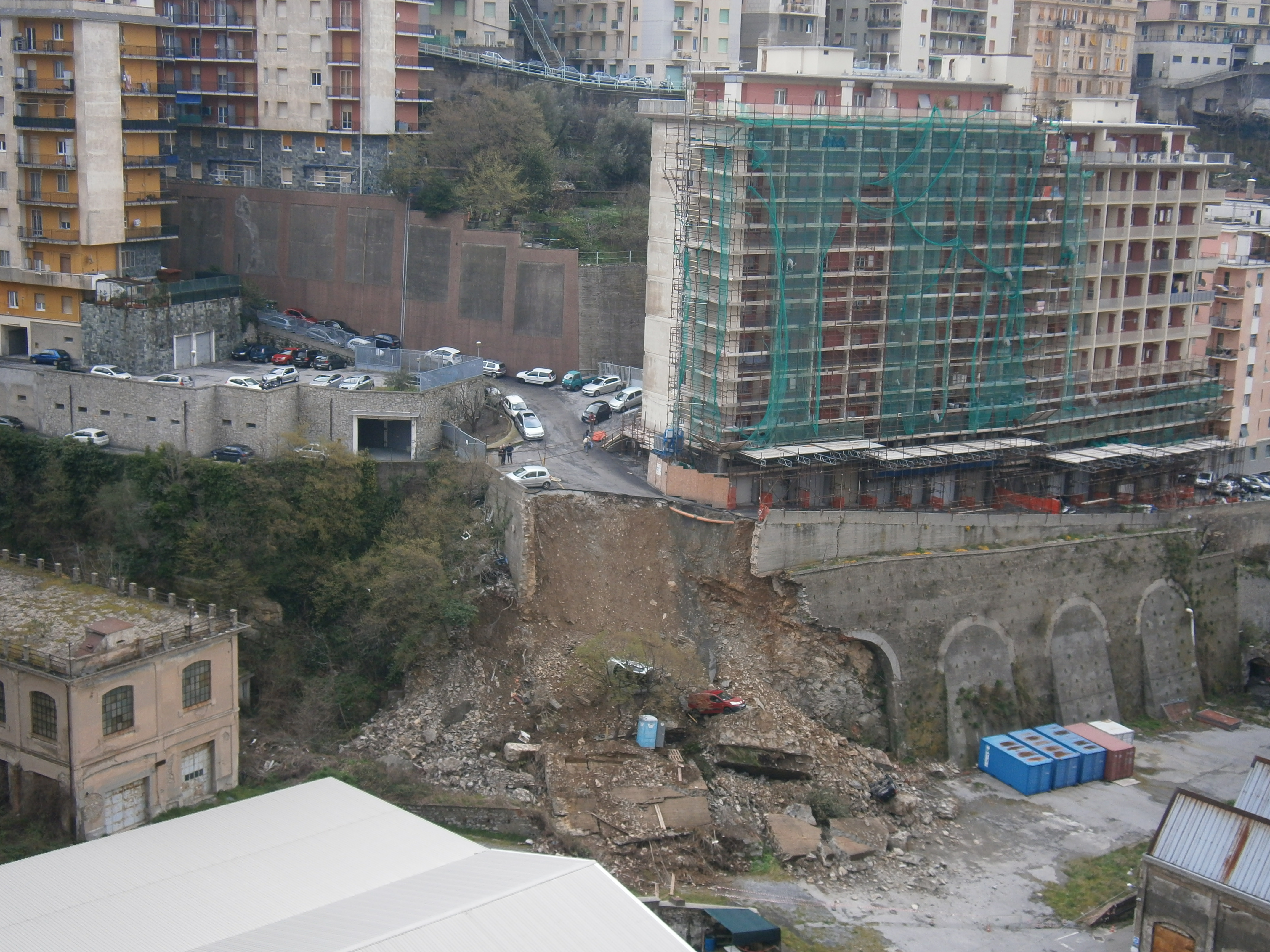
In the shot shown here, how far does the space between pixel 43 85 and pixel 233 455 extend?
51.8ft

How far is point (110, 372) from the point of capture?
4900 centimetres

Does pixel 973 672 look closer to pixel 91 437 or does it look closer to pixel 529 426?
pixel 529 426

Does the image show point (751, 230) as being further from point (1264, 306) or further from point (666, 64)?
point (666, 64)

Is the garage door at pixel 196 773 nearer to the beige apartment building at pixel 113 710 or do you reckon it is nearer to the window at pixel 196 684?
the beige apartment building at pixel 113 710

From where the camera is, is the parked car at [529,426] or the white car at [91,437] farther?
the parked car at [529,426]

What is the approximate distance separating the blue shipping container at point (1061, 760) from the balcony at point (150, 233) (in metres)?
34.8

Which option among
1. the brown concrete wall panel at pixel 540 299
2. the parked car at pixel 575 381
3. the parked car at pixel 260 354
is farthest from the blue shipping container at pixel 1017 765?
the parked car at pixel 260 354

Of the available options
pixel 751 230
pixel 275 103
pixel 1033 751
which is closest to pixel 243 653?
pixel 751 230

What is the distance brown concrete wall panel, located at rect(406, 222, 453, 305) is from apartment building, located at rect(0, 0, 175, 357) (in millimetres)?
9878

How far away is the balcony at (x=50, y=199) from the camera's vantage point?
170ft

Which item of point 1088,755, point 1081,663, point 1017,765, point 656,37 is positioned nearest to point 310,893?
point 1017,765

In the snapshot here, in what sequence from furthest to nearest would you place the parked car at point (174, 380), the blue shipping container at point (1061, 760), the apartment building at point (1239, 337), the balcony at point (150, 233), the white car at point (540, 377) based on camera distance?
the apartment building at point (1239, 337) < the white car at point (540, 377) < the balcony at point (150, 233) < the parked car at point (174, 380) < the blue shipping container at point (1061, 760)

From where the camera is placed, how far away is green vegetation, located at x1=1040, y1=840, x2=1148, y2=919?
3556cm

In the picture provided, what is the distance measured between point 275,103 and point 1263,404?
40925mm
